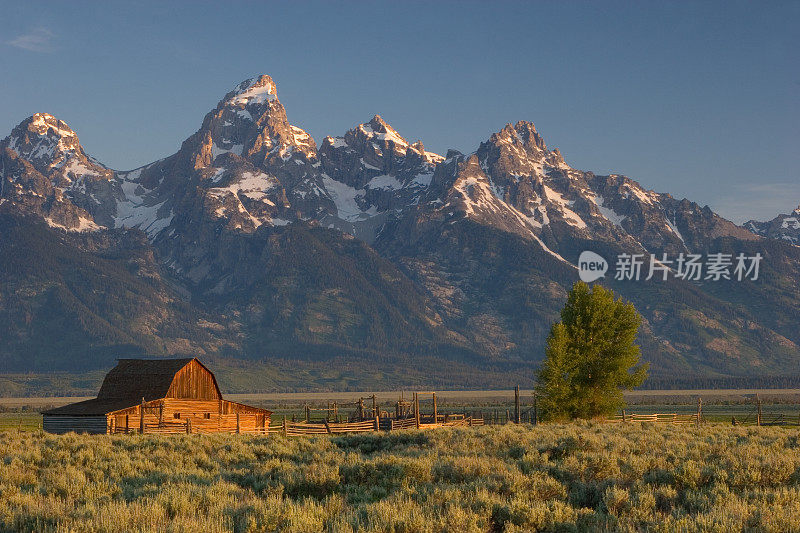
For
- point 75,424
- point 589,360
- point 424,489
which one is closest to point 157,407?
point 75,424

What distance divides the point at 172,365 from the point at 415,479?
4238cm

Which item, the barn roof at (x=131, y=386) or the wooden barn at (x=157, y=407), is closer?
the wooden barn at (x=157, y=407)

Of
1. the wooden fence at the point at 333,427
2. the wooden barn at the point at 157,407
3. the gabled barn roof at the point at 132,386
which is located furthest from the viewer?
the gabled barn roof at the point at 132,386

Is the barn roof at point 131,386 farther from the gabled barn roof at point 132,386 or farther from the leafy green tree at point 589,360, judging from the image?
the leafy green tree at point 589,360

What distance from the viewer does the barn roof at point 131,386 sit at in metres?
56.4

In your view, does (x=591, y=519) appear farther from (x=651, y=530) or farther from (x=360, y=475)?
(x=360, y=475)

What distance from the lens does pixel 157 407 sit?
55.9 metres

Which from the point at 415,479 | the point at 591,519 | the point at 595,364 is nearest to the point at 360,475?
the point at 415,479

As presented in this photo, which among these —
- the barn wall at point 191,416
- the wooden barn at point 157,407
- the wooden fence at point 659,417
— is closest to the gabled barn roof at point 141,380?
the wooden barn at point 157,407

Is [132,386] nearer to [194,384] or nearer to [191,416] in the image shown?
[194,384]

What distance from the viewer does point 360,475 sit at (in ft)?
71.1

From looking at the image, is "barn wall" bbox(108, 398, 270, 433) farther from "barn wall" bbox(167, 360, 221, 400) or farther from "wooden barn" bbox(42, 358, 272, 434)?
"barn wall" bbox(167, 360, 221, 400)

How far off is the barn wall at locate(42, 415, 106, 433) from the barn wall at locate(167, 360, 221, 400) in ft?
16.8

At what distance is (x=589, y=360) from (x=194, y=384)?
28.2 metres
